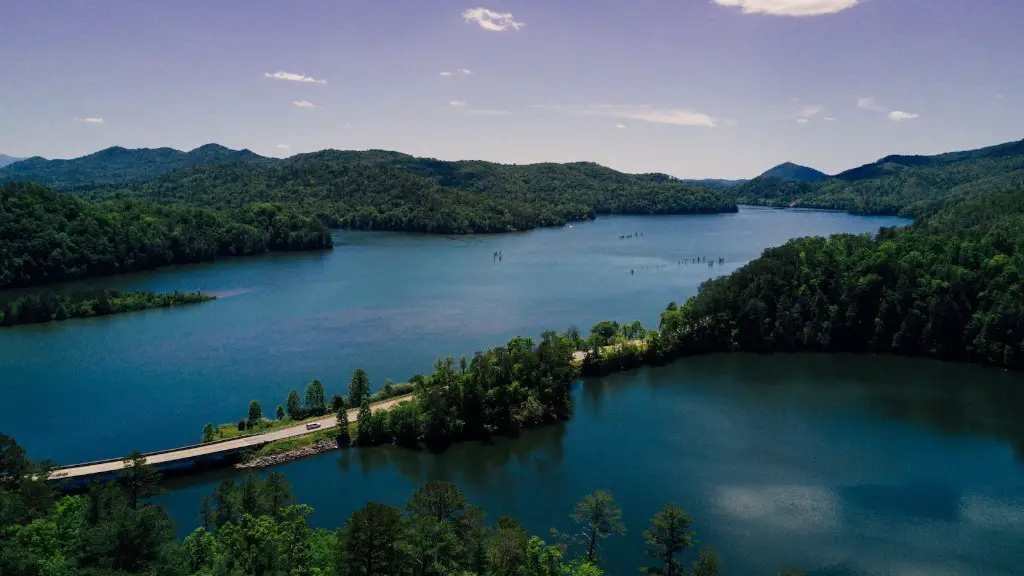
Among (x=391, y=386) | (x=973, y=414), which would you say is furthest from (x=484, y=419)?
(x=973, y=414)

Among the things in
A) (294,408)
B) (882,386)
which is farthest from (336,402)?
(882,386)

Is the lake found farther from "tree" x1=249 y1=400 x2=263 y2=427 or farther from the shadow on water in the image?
"tree" x1=249 y1=400 x2=263 y2=427

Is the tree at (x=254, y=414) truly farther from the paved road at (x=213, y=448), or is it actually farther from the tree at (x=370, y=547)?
the tree at (x=370, y=547)

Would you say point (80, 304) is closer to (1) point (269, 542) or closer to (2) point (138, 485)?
(2) point (138, 485)

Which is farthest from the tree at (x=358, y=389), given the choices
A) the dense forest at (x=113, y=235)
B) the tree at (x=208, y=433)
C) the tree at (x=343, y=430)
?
the dense forest at (x=113, y=235)

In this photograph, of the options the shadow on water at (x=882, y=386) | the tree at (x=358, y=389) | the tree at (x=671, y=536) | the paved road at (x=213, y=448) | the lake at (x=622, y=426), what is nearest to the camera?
the tree at (x=671, y=536)

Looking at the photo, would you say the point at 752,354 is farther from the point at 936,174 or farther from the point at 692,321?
the point at 936,174
